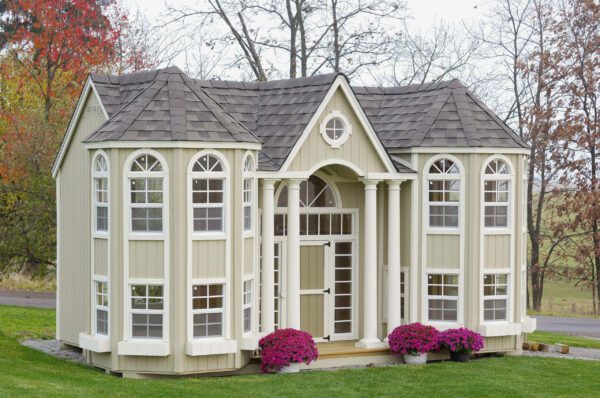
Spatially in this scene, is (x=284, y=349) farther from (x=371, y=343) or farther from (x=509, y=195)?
(x=509, y=195)

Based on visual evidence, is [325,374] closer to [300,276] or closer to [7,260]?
[300,276]

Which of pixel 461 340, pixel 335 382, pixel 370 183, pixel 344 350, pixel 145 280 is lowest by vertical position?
pixel 335 382

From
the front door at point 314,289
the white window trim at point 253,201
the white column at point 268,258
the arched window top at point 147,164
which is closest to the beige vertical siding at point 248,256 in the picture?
the white window trim at point 253,201

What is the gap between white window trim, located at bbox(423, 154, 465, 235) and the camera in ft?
67.5

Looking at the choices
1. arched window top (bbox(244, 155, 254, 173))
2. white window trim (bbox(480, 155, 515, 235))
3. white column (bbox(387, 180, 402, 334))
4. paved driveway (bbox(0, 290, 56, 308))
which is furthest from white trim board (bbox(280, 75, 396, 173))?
paved driveway (bbox(0, 290, 56, 308))

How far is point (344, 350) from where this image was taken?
66.2 feet

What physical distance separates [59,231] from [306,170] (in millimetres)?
5347

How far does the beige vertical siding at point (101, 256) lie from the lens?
1827cm

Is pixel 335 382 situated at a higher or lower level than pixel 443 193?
lower

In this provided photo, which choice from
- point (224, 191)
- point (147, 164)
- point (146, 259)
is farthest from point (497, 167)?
point (146, 259)

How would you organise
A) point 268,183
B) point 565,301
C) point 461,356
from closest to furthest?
point 268,183 < point 461,356 < point 565,301

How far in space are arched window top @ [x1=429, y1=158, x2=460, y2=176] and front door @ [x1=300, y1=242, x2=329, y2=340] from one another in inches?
109

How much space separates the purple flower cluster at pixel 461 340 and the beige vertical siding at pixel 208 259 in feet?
16.0

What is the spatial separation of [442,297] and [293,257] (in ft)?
11.0
